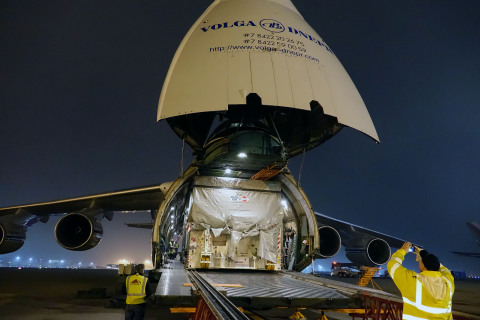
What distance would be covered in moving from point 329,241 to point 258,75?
18.6 feet

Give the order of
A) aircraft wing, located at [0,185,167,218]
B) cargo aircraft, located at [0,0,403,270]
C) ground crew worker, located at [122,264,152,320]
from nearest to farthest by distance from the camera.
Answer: ground crew worker, located at [122,264,152,320] → cargo aircraft, located at [0,0,403,270] → aircraft wing, located at [0,185,167,218]

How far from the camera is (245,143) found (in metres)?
7.84

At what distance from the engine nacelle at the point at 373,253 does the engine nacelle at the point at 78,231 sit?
789 cm

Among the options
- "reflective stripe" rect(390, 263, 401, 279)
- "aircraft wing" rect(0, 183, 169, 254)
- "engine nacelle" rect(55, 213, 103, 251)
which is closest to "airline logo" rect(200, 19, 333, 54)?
"aircraft wing" rect(0, 183, 169, 254)

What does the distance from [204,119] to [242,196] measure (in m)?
2.67

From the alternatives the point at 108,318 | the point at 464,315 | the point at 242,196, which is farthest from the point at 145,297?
the point at 242,196

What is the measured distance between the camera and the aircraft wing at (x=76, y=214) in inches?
361

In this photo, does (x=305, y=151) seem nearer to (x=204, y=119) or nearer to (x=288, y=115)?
(x=288, y=115)

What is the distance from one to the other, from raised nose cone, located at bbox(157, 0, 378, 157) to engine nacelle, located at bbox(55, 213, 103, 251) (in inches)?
147

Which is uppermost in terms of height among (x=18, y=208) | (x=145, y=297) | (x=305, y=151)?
(x=305, y=151)

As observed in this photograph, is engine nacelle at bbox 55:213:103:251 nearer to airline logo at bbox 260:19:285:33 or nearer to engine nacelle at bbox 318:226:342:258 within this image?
engine nacelle at bbox 318:226:342:258

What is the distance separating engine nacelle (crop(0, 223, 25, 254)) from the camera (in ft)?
31.1

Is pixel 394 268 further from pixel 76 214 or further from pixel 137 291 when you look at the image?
pixel 76 214

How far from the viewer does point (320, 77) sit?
262 inches
